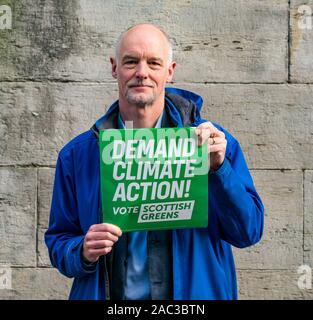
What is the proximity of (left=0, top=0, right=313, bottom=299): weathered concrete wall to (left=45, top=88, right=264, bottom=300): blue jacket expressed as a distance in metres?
1.43

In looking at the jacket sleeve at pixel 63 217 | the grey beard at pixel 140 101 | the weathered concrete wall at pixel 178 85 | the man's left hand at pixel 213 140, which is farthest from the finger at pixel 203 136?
the weathered concrete wall at pixel 178 85

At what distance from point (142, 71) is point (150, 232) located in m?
0.60

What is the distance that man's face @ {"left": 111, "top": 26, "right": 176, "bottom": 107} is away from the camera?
2.81m

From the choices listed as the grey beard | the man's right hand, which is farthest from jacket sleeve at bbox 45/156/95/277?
the grey beard

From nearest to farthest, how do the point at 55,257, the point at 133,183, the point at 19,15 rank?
the point at 133,183, the point at 55,257, the point at 19,15

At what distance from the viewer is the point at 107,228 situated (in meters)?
2.64

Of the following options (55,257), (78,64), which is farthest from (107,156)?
(78,64)

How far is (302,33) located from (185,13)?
69cm

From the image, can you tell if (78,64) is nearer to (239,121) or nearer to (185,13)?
(185,13)

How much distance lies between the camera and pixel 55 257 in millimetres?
2904

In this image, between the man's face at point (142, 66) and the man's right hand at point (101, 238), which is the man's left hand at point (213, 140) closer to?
the man's face at point (142, 66)

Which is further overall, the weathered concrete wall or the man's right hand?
the weathered concrete wall

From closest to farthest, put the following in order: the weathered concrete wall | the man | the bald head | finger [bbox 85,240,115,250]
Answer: finger [bbox 85,240,115,250] → the man → the bald head → the weathered concrete wall

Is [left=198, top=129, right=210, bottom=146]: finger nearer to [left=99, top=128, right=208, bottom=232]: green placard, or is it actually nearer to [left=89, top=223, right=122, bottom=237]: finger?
[left=99, top=128, right=208, bottom=232]: green placard
